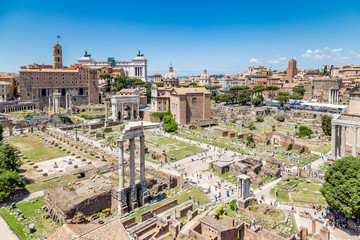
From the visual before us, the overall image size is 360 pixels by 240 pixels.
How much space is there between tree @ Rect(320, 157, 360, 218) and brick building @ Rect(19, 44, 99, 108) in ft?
252

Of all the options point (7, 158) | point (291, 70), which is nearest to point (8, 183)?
point (7, 158)

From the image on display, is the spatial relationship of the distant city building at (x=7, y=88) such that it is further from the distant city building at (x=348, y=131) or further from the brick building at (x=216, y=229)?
the distant city building at (x=348, y=131)

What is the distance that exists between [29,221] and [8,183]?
594 cm

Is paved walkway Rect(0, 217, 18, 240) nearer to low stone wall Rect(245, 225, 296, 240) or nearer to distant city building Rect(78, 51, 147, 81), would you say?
low stone wall Rect(245, 225, 296, 240)

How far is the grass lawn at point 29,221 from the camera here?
69.7 feet

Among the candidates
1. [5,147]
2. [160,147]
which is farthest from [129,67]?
[5,147]

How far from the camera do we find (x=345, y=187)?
21.2m

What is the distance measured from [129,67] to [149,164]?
4462 inches

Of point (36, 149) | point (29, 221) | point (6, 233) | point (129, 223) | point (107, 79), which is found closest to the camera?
point (6, 233)

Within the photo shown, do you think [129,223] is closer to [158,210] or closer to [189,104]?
[158,210]

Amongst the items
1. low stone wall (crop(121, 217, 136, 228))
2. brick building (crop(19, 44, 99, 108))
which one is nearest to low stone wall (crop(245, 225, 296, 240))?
low stone wall (crop(121, 217, 136, 228))

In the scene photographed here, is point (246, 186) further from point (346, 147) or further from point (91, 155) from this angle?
point (91, 155)

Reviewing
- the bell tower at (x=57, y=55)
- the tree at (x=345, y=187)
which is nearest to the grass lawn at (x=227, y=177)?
the tree at (x=345, y=187)

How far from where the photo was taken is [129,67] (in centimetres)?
14512
